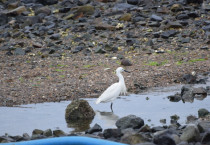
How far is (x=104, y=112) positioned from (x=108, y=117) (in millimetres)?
799

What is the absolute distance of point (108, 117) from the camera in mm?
12344

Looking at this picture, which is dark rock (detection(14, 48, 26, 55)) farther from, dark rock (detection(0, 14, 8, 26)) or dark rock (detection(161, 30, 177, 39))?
dark rock (detection(0, 14, 8, 26))

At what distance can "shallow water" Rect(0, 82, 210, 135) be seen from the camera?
1134 centimetres

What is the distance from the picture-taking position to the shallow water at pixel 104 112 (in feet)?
37.2

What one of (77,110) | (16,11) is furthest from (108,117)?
(16,11)

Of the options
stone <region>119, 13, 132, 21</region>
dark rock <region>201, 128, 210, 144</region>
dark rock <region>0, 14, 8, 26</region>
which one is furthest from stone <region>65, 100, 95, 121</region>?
dark rock <region>0, 14, 8, 26</region>

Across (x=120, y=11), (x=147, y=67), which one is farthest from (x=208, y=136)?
(x=120, y=11)

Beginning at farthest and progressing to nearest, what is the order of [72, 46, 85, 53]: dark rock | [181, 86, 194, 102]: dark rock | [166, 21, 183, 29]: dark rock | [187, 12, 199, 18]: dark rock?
[187, 12, 199, 18]: dark rock
[166, 21, 183, 29]: dark rock
[72, 46, 85, 53]: dark rock
[181, 86, 194, 102]: dark rock

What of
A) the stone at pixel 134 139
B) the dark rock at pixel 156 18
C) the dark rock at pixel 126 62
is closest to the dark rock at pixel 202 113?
the stone at pixel 134 139

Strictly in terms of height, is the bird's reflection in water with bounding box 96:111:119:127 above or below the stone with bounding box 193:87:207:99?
below

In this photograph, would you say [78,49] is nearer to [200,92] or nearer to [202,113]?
[200,92]

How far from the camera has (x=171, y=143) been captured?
7.93 m

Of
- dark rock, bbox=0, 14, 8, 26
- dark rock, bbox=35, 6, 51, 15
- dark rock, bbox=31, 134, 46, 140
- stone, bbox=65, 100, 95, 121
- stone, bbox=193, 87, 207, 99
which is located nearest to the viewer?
dark rock, bbox=31, 134, 46, 140

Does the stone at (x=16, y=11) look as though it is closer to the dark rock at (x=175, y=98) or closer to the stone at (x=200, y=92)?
the dark rock at (x=175, y=98)
